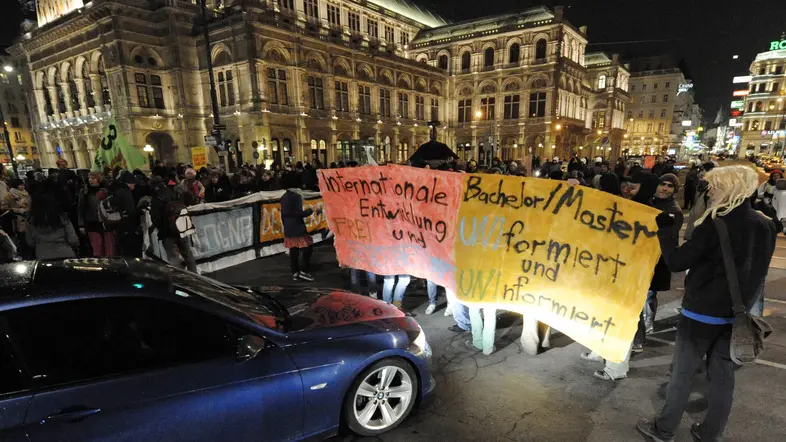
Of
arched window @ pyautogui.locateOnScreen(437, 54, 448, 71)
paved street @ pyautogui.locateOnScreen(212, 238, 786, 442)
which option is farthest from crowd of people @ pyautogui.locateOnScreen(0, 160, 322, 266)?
arched window @ pyautogui.locateOnScreen(437, 54, 448, 71)

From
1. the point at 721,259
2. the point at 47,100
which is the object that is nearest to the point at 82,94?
the point at 47,100

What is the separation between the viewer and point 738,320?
2510 millimetres

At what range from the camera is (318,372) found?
277 cm

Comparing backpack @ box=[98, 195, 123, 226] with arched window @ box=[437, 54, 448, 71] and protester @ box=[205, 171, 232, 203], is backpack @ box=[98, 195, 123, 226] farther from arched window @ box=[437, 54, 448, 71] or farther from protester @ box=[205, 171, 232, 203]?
arched window @ box=[437, 54, 448, 71]

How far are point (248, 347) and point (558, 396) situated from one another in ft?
9.28

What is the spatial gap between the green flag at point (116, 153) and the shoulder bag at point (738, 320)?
12.4 m

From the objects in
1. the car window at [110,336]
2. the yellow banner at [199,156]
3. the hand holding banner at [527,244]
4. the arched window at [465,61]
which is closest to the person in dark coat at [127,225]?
the hand holding banner at [527,244]

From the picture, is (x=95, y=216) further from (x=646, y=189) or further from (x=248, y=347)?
(x=646, y=189)

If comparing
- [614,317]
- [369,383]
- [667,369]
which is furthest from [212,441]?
[667,369]

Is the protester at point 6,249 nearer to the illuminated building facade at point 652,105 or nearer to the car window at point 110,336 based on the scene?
the car window at point 110,336

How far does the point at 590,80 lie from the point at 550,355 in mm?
76441

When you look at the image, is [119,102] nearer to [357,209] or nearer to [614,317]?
[357,209]

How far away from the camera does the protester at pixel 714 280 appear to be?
96.7 inches

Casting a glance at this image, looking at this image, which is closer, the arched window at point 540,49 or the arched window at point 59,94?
the arched window at point 59,94
